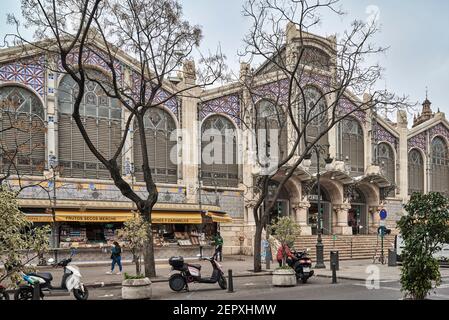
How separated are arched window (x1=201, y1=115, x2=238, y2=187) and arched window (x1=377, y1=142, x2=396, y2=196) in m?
13.8

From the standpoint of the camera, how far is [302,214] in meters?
36.4

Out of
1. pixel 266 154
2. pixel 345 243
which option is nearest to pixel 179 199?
pixel 266 154

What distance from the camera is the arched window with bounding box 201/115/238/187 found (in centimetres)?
3316

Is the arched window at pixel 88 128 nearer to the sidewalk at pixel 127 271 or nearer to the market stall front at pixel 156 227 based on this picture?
the market stall front at pixel 156 227

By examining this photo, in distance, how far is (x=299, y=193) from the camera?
1427 inches

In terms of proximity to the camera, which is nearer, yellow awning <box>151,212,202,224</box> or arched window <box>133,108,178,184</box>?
yellow awning <box>151,212,202,224</box>

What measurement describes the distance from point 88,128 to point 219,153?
28.0 ft

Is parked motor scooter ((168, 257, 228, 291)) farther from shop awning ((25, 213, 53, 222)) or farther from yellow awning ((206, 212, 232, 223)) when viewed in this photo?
yellow awning ((206, 212, 232, 223))

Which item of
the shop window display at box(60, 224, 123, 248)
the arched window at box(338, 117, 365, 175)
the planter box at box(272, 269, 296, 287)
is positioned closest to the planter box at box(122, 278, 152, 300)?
the planter box at box(272, 269, 296, 287)

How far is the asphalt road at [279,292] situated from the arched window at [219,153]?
14.1m

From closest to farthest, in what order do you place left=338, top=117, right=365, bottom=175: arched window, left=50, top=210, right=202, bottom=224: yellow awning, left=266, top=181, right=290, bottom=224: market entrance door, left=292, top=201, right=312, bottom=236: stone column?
left=50, top=210, right=202, bottom=224: yellow awning
left=292, top=201, right=312, bottom=236: stone column
left=266, top=181, right=290, bottom=224: market entrance door
left=338, top=117, right=365, bottom=175: arched window

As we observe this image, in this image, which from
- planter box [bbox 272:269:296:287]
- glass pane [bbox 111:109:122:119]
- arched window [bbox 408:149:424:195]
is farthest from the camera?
arched window [bbox 408:149:424:195]

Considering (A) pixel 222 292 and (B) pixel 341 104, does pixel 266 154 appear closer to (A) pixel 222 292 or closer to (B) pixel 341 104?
(B) pixel 341 104

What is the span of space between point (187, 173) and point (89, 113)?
6.83 m
